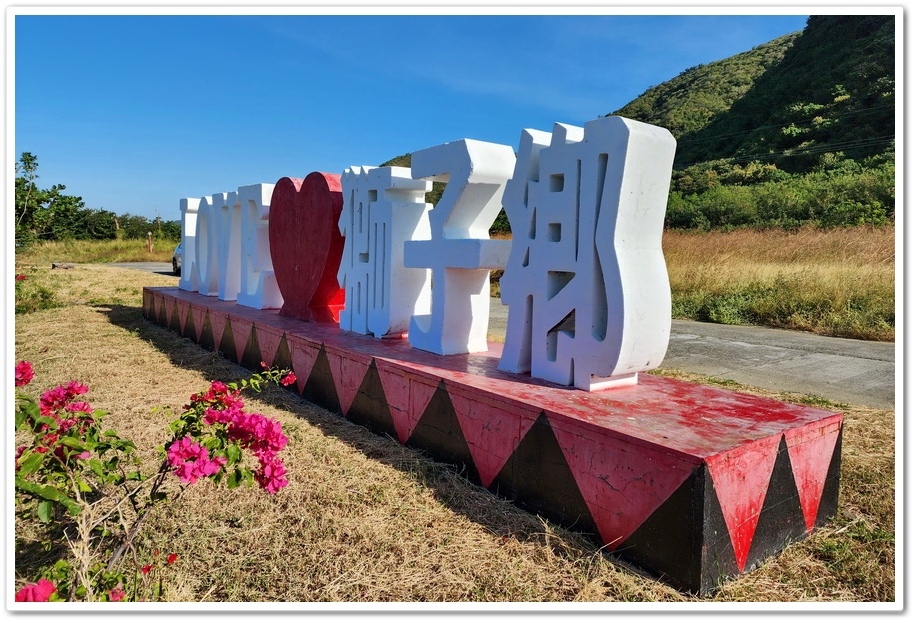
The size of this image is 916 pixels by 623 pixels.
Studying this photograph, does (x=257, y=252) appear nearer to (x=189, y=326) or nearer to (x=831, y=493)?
(x=189, y=326)

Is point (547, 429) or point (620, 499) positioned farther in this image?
point (547, 429)

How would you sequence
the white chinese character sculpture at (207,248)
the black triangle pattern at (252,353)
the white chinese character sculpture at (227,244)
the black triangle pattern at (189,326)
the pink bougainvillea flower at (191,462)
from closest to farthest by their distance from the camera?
the pink bougainvillea flower at (191,462)
the black triangle pattern at (252,353)
the white chinese character sculpture at (227,244)
the black triangle pattern at (189,326)
the white chinese character sculpture at (207,248)

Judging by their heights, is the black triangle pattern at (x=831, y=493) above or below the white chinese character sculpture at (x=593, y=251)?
below

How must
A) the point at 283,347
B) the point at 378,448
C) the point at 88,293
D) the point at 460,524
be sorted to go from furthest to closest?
the point at 88,293 < the point at 283,347 < the point at 378,448 < the point at 460,524

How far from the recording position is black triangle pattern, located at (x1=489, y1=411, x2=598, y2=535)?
110 inches

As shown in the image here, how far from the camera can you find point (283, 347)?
17.7 ft

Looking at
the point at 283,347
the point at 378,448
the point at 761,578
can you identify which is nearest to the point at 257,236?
the point at 283,347

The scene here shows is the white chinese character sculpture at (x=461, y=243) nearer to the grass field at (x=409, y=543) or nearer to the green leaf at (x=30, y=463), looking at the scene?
the grass field at (x=409, y=543)

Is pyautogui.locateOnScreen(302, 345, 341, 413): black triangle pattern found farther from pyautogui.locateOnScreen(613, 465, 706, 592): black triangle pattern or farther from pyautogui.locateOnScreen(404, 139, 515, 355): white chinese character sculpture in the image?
pyautogui.locateOnScreen(613, 465, 706, 592): black triangle pattern

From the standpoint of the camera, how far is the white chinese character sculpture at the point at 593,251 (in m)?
3.08

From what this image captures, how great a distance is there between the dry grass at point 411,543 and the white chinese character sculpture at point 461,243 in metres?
0.87

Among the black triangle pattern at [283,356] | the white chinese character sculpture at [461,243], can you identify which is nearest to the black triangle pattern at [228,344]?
the black triangle pattern at [283,356]
